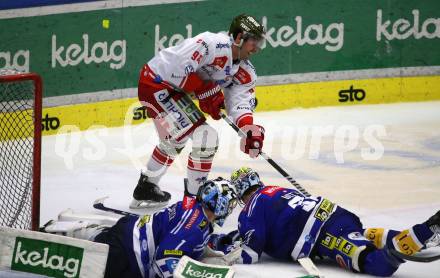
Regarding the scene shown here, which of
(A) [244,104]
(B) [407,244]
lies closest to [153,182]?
(A) [244,104]

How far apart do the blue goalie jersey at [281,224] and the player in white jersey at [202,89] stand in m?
0.90

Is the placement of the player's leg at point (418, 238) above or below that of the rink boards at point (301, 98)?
below

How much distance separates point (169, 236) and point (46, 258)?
0.62 meters

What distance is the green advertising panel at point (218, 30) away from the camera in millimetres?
8711

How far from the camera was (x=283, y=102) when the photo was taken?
32.5 feet

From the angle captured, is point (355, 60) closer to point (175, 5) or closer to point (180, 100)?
point (175, 5)

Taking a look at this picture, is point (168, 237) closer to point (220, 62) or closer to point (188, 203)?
Answer: point (188, 203)

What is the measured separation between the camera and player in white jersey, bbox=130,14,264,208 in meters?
6.47

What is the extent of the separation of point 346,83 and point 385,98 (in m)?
0.44

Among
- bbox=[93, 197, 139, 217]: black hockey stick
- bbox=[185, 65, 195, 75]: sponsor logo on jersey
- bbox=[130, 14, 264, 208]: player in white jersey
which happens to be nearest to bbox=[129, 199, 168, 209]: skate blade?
bbox=[93, 197, 139, 217]: black hockey stick

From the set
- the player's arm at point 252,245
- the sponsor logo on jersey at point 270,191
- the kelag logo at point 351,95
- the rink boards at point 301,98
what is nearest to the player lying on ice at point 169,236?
the player's arm at point 252,245

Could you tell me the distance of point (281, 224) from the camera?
5570 millimetres

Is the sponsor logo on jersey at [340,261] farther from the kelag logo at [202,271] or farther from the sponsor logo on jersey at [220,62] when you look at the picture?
the sponsor logo on jersey at [220,62]

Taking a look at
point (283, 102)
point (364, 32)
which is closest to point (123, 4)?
point (283, 102)
